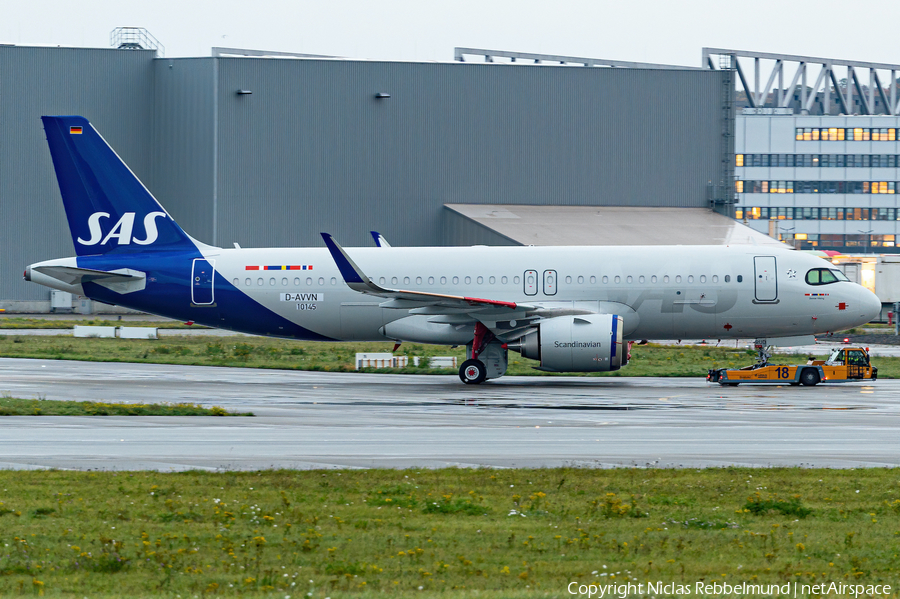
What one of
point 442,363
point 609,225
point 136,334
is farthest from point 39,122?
point 442,363

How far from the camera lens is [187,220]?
2886 inches

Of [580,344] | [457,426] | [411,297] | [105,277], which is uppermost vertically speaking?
[105,277]

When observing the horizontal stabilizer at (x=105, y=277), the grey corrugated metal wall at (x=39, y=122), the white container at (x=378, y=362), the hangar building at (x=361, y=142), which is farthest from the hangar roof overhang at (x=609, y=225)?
the horizontal stabilizer at (x=105, y=277)

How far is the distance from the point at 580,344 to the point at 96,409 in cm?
1328

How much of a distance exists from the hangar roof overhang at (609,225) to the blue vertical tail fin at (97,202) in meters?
31.4

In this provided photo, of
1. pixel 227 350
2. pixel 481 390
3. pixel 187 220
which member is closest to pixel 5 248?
pixel 187 220

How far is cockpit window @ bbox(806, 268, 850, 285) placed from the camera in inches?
1256

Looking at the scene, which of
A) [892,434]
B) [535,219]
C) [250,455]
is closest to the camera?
[250,455]

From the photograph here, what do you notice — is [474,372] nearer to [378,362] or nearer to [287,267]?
[287,267]

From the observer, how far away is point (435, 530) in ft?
36.1

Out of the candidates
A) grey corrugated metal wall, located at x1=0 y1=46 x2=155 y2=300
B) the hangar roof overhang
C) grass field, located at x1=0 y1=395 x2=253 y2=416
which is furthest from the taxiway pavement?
grey corrugated metal wall, located at x1=0 y1=46 x2=155 y2=300

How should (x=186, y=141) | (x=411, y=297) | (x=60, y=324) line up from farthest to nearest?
(x=186, y=141) < (x=60, y=324) < (x=411, y=297)

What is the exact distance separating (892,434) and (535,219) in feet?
167

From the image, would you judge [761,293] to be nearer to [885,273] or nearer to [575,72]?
[885,273]
